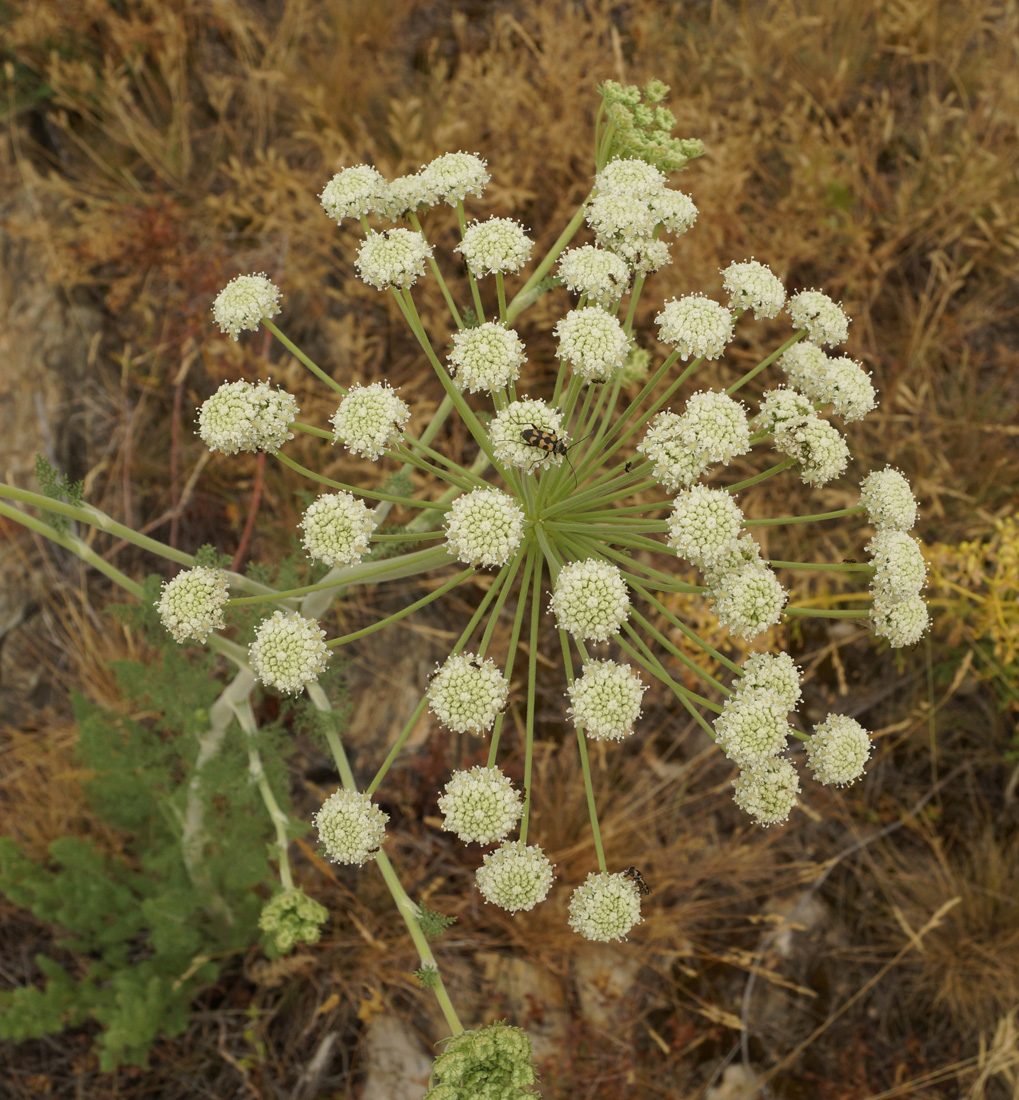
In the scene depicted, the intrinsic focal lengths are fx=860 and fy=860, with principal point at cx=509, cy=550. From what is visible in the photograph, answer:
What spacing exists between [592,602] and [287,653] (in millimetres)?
1274

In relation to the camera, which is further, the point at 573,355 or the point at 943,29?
the point at 943,29

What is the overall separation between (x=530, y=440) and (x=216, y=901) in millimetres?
3962

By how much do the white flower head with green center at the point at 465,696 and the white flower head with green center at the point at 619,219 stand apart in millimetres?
1932

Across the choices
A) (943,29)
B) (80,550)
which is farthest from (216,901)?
(943,29)

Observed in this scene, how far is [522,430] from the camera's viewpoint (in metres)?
3.39

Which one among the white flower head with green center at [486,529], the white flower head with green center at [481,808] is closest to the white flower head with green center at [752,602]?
the white flower head with green center at [486,529]

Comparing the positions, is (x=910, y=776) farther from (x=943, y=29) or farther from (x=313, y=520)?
(x=943, y=29)

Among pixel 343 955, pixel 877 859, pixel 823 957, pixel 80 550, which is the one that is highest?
pixel 80 550

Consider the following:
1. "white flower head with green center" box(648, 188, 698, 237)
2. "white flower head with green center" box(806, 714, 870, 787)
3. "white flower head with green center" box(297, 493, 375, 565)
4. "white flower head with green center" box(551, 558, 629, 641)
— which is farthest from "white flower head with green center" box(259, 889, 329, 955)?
"white flower head with green center" box(648, 188, 698, 237)

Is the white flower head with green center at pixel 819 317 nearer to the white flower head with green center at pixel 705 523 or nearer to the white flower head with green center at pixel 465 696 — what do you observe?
the white flower head with green center at pixel 705 523

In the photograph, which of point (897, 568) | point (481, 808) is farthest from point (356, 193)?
point (897, 568)

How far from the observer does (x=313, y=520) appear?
11.4ft

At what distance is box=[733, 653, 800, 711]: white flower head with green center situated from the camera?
11.9 feet

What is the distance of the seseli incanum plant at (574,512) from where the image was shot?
11.3 feet
